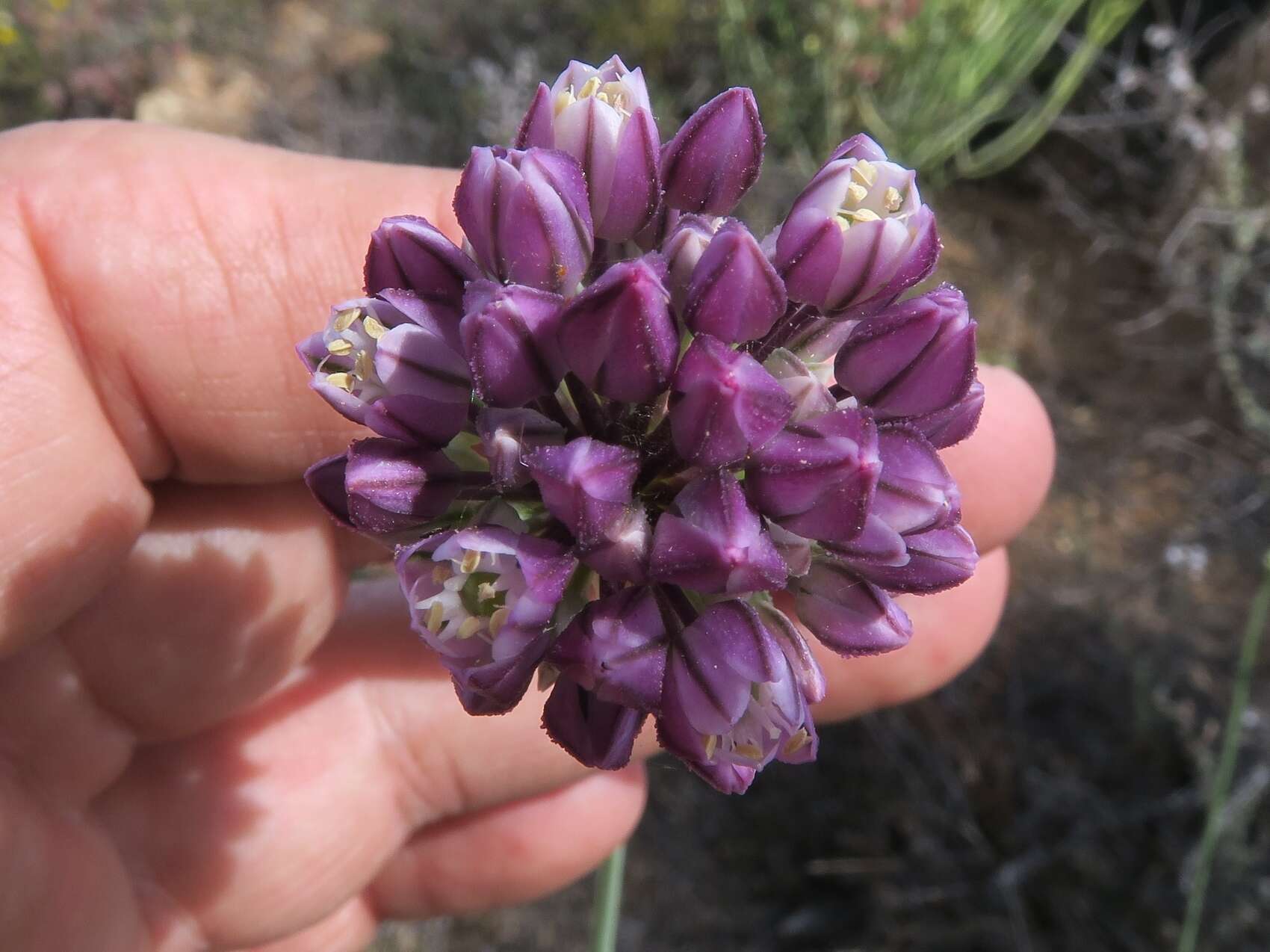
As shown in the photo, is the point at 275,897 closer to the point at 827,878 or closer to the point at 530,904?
the point at 530,904

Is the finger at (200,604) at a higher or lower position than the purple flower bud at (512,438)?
lower

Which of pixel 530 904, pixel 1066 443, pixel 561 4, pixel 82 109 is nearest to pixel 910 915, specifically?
pixel 530 904

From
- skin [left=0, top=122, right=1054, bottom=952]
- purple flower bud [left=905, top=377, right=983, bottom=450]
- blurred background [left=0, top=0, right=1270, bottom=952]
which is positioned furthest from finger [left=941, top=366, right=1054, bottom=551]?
blurred background [left=0, top=0, right=1270, bottom=952]

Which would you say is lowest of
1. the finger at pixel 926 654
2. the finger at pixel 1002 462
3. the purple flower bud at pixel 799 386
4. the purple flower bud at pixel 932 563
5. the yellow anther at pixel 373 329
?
the finger at pixel 926 654

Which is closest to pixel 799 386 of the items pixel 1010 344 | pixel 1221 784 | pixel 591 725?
pixel 591 725

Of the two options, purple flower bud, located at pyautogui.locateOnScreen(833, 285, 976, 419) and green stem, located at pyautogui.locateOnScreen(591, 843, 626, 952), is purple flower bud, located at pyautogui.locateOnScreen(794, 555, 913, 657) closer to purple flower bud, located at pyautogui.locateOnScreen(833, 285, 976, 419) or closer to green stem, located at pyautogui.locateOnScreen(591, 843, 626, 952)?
purple flower bud, located at pyautogui.locateOnScreen(833, 285, 976, 419)

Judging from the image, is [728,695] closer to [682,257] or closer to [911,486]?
[911,486]

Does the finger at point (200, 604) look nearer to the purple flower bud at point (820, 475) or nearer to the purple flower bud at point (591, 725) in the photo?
the purple flower bud at point (591, 725)

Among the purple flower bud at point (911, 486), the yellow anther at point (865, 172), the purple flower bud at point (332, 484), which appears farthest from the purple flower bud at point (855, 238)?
the purple flower bud at point (332, 484)
